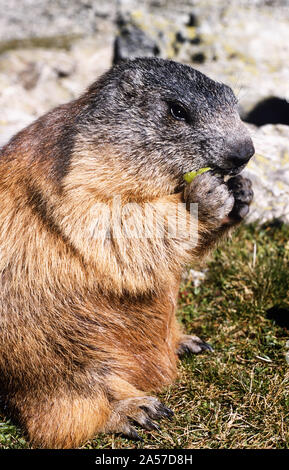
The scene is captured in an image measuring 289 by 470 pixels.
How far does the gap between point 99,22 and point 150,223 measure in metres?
10.2

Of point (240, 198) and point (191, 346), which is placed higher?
point (240, 198)

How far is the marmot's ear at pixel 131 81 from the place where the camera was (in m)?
4.27

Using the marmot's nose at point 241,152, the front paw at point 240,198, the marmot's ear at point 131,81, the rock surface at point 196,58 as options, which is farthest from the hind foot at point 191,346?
the marmot's ear at point 131,81

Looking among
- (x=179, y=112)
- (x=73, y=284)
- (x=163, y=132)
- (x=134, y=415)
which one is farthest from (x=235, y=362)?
(x=179, y=112)

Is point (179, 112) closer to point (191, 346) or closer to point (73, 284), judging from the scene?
point (73, 284)

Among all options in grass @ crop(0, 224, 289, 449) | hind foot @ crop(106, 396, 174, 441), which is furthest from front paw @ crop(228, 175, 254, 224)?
hind foot @ crop(106, 396, 174, 441)

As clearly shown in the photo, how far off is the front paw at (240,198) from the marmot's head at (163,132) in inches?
18.4

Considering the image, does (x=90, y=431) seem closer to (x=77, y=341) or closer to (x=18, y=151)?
(x=77, y=341)

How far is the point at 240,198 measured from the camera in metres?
4.55

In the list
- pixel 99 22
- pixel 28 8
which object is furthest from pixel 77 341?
pixel 28 8

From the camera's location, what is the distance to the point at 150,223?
4.01 m

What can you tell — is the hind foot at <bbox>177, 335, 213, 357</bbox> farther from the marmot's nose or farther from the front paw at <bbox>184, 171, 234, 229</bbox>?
the marmot's nose

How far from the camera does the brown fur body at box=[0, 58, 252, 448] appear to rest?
3988mm

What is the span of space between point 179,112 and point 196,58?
5207 millimetres
